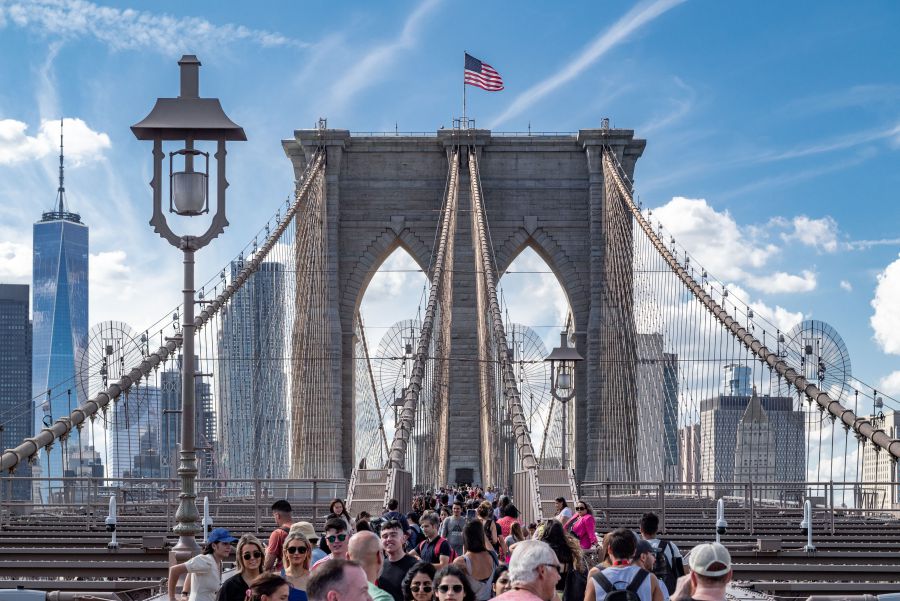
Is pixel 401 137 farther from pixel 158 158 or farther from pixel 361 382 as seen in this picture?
pixel 158 158

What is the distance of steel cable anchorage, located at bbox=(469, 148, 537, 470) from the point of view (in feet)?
80.8

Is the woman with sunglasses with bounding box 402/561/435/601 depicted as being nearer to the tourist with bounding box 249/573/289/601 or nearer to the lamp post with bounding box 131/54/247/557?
the tourist with bounding box 249/573/289/601

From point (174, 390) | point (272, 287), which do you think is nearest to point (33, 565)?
point (174, 390)

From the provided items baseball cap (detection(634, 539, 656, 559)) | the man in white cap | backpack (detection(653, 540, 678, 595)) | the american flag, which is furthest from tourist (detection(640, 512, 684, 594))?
the american flag

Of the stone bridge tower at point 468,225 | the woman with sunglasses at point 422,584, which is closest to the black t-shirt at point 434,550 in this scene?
the woman with sunglasses at point 422,584

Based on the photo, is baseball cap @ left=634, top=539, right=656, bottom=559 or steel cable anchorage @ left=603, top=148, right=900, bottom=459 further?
steel cable anchorage @ left=603, top=148, right=900, bottom=459

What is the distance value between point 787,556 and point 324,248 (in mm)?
33637

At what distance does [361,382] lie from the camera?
57.9 metres

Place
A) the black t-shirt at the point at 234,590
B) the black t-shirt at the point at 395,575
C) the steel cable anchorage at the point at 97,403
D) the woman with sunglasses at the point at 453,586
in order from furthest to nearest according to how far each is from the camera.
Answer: the steel cable anchorage at the point at 97,403 → the black t-shirt at the point at 395,575 → the black t-shirt at the point at 234,590 → the woman with sunglasses at the point at 453,586

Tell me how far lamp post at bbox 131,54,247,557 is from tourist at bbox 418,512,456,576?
168cm

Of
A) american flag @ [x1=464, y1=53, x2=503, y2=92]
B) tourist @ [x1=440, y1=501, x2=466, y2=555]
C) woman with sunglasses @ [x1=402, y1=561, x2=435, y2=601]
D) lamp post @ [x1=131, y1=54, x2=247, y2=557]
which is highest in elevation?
american flag @ [x1=464, y1=53, x2=503, y2=92]

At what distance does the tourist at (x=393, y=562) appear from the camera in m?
7.66

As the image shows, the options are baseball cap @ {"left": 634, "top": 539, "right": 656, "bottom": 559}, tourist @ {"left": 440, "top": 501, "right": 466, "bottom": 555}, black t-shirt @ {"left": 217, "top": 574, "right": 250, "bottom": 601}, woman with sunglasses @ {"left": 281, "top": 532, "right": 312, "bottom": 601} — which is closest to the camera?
black t-shirt @ {"left": 217, "top": 574, "right": 250, "bottom": 601}

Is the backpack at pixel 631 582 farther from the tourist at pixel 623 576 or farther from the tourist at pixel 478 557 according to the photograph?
the tourist at pixel 478 557
